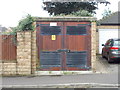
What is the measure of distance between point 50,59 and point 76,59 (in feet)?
4.16

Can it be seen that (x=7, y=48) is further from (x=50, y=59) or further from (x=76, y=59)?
(x=76, y=59)

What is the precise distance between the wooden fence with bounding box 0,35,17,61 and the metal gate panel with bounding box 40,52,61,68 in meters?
1.35

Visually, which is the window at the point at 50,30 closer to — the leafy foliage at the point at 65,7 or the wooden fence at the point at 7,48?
the wooden fence at the point at 7,48

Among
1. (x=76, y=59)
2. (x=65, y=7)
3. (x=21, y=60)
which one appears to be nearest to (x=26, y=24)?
(x=21, y=60)

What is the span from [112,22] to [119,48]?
6.90m

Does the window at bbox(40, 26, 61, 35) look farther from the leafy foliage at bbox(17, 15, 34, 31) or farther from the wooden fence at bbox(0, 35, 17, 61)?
the wooden fence at bbox(0, 35, 17, 61)

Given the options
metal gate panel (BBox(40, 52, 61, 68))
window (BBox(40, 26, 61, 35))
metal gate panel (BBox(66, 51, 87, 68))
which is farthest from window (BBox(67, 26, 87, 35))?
metal gate panel (BBox(40, 52, 61, 68))

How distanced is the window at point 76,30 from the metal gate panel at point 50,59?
124 cm

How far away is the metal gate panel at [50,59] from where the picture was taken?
10961 millimetres

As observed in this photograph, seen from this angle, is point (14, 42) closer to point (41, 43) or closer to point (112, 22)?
point (41, 43)

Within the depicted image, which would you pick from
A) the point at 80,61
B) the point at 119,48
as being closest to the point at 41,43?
the point at 80,61

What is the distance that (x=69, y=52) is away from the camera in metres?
11.0

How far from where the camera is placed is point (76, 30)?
11.0 m

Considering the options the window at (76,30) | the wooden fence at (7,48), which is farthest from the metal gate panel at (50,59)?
the wooden fence at (7,48)
